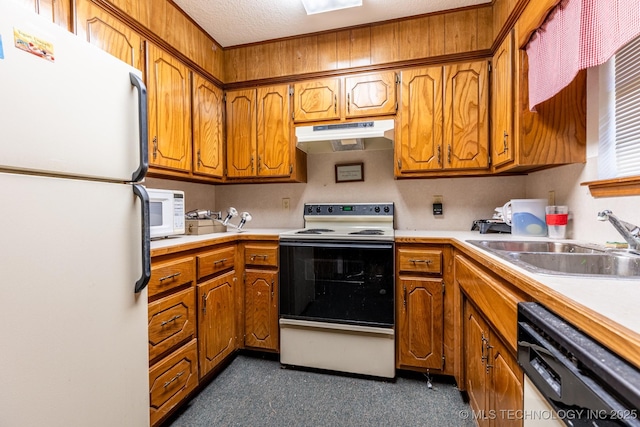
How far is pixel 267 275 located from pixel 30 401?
137 centimetres

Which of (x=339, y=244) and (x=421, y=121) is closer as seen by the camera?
(x=339, y=244)

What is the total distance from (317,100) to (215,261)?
1.41 meters

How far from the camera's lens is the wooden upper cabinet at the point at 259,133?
2.29 meters

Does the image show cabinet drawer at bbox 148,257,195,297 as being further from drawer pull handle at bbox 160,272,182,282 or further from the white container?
the white container

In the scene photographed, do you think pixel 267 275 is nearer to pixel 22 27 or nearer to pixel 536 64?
pixel 22 27

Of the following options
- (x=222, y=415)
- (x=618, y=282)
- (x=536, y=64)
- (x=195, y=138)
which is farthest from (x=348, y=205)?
(x=618, y=282)

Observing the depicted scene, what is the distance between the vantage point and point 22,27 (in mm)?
739

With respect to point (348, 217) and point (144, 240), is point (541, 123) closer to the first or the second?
point (348, 217)

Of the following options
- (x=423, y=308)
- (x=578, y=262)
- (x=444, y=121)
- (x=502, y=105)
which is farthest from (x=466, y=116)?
(x=423, y=308)

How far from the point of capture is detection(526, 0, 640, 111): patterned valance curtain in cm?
93

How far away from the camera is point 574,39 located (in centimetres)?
113

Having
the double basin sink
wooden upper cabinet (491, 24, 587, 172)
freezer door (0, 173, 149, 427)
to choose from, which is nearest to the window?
wooden upper cabinet (491, 24, 587, 172)

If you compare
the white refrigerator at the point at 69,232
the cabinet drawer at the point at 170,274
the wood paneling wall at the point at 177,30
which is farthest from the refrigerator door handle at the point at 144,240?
the wood paneling wall at the point at 177,30

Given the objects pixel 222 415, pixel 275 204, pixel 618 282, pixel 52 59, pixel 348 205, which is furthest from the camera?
pixel 275 204
